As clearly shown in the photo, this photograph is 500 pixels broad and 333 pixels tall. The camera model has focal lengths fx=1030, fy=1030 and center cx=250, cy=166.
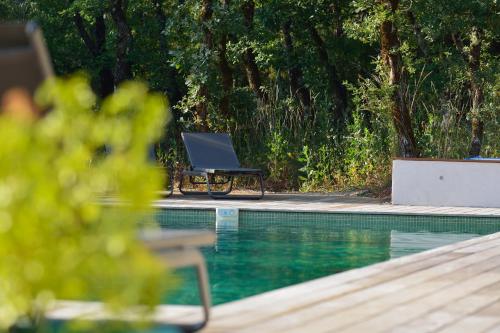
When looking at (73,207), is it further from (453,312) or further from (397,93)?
A: (397,93)

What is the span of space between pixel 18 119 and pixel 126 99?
0.17m

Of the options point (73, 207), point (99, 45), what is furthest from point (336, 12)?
point (73, 207)

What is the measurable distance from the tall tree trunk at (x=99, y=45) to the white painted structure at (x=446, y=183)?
10380 millimetres

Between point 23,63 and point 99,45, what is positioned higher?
point 99,45

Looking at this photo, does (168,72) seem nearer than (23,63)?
No

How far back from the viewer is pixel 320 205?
10820 millimetres

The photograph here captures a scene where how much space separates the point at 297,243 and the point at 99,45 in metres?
13.9

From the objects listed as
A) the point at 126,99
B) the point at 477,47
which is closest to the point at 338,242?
the point at 477,47

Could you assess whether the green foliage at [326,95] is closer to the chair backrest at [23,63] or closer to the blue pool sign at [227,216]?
the blue pool sign at [227,216]

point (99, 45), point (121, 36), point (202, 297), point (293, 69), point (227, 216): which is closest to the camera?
point (202, 297)

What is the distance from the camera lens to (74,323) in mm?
1525

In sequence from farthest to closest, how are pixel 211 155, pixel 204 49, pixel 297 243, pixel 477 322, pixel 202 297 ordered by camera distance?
pixel 204 49
pixel 211 155
pixel 297 243
pixel 477 322
pixel 202 297

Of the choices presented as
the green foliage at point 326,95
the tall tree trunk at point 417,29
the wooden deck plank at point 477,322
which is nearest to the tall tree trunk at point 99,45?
the green foliage at point 326,95

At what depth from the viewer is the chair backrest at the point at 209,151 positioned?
1220 cm
